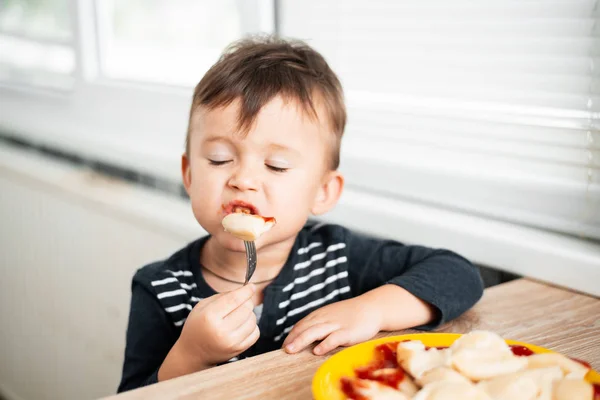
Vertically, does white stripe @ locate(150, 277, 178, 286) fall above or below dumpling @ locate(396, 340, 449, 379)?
below

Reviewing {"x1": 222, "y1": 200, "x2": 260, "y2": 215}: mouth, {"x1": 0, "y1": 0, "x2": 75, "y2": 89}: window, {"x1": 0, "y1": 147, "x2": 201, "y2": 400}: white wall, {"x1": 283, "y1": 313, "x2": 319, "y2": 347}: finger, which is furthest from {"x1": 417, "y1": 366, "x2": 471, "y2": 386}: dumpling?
{"x1": 0, "y1": 0, "x2": 75, "y2": 89}: window

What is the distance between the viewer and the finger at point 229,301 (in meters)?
0.86

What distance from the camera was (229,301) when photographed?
0.87 m

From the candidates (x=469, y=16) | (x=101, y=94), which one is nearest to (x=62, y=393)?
(x=101, y=94)

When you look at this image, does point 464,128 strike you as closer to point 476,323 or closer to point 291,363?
point 476,323

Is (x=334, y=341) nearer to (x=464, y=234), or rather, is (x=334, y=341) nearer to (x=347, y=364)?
(x=347, y=364)

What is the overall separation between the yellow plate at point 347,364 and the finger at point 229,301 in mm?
178

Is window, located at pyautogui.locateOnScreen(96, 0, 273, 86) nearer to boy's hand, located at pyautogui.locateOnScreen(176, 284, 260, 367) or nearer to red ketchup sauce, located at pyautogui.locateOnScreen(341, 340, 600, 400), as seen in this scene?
boy's hand, located at pyautogui.locateOnScreen(176, 284, 260, 367)

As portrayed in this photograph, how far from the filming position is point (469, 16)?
4.01 ft

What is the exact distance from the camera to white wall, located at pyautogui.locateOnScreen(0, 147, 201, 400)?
6.11 feet

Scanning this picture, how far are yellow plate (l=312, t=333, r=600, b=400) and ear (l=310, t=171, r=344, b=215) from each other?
39cm

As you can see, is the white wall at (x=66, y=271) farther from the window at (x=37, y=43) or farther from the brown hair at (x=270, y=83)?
the brown hair at (x=270, y=83)

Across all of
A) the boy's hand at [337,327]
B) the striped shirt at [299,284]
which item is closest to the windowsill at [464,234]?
the striped shirt at [299,284]

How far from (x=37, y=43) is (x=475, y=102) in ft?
5.45
